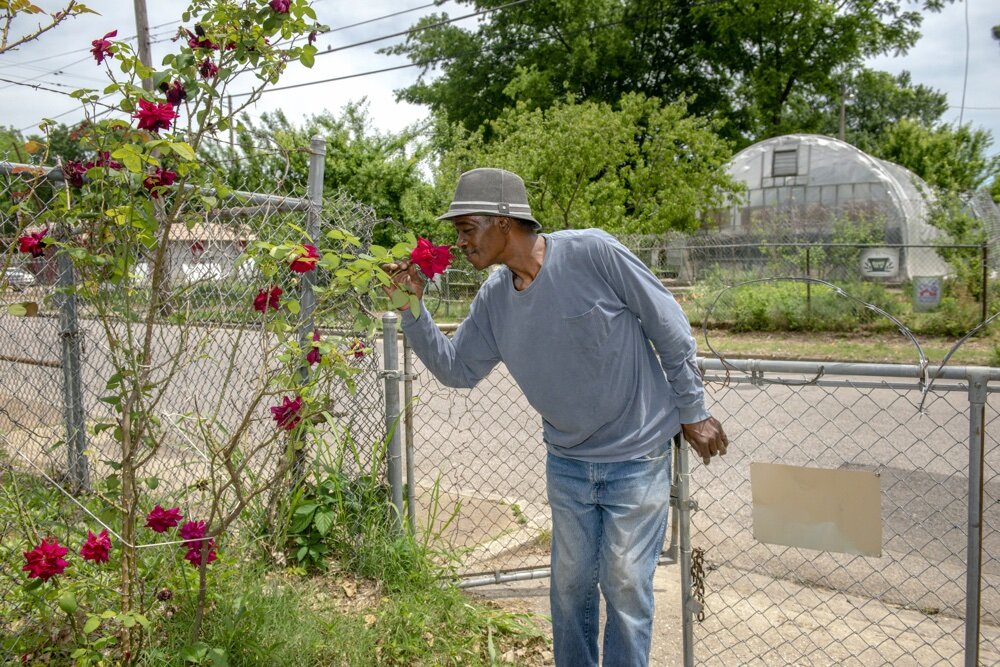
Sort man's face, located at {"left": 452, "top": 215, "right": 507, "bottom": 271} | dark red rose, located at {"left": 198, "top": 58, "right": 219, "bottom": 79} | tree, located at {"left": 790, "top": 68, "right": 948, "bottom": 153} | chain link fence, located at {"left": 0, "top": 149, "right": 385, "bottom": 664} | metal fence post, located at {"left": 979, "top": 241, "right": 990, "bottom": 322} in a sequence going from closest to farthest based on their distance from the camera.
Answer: dark red rose, located at {"left": 198, "top": 58, "right": 219, "bottom": 79}
chain link fence, located at {"left": 0, "top": 149, "right": 385, "bottom": 664}
man's face, located at {"left": 452, "top": 215, "right": 507, "bottom": 271}
metal fence post, located at {"left": 979, "top": 241, "right": 990, "bottom": 322}
tree, located at {"left": 790, "top": 68, "right": 948, "bottom": 153}

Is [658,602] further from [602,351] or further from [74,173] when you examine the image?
[74,173]

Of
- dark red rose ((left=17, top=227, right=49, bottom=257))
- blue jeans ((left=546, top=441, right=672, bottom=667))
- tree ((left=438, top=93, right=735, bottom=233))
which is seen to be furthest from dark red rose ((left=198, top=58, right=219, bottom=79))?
tree ((left=438, top=93, right=735, bottom=233))

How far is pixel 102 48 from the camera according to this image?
226cm

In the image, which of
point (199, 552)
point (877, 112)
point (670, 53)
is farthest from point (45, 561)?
point (877, 112)

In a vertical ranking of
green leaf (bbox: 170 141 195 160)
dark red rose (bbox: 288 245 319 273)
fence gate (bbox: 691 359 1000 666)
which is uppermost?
green leaf (bbox: 170 141 195 160)

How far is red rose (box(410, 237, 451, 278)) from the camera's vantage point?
238cm

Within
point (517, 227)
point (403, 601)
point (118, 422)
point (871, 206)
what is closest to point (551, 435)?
point (517, 227)

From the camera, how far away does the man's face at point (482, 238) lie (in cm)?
266

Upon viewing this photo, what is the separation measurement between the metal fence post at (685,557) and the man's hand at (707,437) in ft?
0.46

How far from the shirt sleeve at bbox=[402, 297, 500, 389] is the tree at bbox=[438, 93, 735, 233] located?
45.9 feet

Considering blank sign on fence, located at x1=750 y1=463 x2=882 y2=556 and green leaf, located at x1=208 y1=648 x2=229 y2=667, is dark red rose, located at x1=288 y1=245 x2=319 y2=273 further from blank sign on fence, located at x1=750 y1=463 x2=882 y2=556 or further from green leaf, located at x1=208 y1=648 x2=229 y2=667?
blank sign on fence, located at x1=750 y1=463 x2=882 y2=556

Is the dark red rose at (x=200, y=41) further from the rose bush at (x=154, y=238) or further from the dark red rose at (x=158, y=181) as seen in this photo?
the dark red rose at (x=158, y=181)

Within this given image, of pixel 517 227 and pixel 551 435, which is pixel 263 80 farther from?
pixel 551 435

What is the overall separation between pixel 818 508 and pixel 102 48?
8.47 feet
